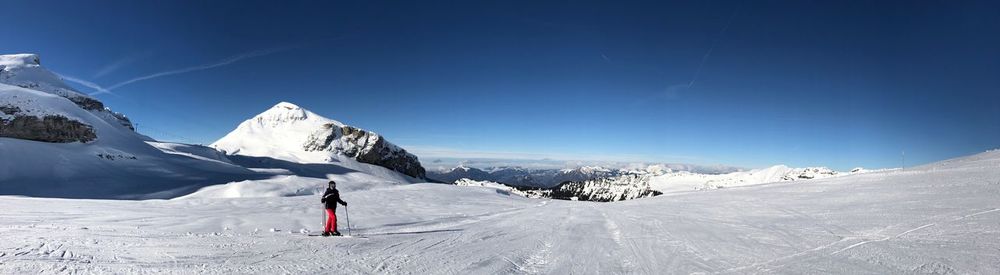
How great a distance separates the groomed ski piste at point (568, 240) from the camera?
26.0 ft

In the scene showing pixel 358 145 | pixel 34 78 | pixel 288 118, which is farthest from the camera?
pixel 288 118

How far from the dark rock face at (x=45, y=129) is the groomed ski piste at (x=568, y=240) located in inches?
1686

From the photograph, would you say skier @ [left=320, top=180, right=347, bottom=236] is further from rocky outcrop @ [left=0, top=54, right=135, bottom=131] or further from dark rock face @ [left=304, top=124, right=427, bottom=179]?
rocky outcrop @ [left=0, top=54, right=135, bottom=131]

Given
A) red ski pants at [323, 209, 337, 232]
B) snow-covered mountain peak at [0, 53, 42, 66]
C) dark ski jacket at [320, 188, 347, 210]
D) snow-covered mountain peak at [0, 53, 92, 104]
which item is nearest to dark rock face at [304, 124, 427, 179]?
snow-covered mountain peak at [0, 53, 92, 104]

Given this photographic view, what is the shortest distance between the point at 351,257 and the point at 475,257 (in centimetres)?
268

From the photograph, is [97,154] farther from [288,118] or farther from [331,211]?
[288,118]

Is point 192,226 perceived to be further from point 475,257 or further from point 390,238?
point 475,257

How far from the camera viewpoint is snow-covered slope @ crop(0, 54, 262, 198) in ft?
116

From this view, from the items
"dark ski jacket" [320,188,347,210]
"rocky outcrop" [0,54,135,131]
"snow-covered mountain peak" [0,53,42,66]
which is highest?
"snow-covered mountain peak" [0,53,42,66]

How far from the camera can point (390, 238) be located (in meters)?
12.2

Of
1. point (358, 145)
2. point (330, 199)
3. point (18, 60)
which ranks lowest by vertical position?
point (330, 199)

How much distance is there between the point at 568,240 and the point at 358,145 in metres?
86.6

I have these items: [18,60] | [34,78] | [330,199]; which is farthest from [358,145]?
[330,199]

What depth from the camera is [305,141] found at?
291ft
